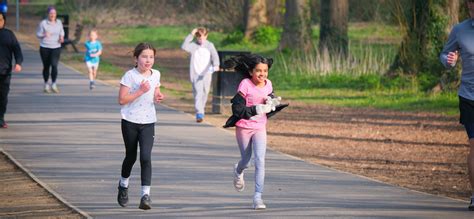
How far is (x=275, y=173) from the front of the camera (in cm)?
1323

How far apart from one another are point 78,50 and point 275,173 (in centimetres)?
2827

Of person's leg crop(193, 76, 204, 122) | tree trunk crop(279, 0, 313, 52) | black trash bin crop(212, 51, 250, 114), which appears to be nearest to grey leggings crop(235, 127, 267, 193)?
person's leg crop(193, 76, 204, 122)

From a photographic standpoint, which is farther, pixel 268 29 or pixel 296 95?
pixel 268 29

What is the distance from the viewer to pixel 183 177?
41.6 ft

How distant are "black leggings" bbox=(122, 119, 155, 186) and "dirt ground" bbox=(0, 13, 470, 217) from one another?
1.35 metres

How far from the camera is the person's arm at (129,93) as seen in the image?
34.0ft

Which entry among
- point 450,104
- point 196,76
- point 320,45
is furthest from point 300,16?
point 196,76

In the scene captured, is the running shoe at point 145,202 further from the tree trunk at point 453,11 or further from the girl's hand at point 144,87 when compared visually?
the tree trunk at point 453,11

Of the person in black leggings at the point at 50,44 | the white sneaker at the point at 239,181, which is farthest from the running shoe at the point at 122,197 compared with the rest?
the person in black leggings at the point at 50,44

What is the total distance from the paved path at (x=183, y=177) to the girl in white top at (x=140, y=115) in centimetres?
25

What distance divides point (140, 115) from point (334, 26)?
2389 cm

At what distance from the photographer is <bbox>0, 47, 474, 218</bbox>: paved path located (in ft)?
34.7

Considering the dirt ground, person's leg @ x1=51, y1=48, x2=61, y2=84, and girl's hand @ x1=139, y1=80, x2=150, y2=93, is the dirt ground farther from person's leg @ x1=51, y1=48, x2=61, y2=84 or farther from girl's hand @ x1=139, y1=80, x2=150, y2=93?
person's leg @ x1=51, y1=48, x2=61, y2=84

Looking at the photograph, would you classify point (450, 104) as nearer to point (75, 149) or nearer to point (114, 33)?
point (75, 149)
